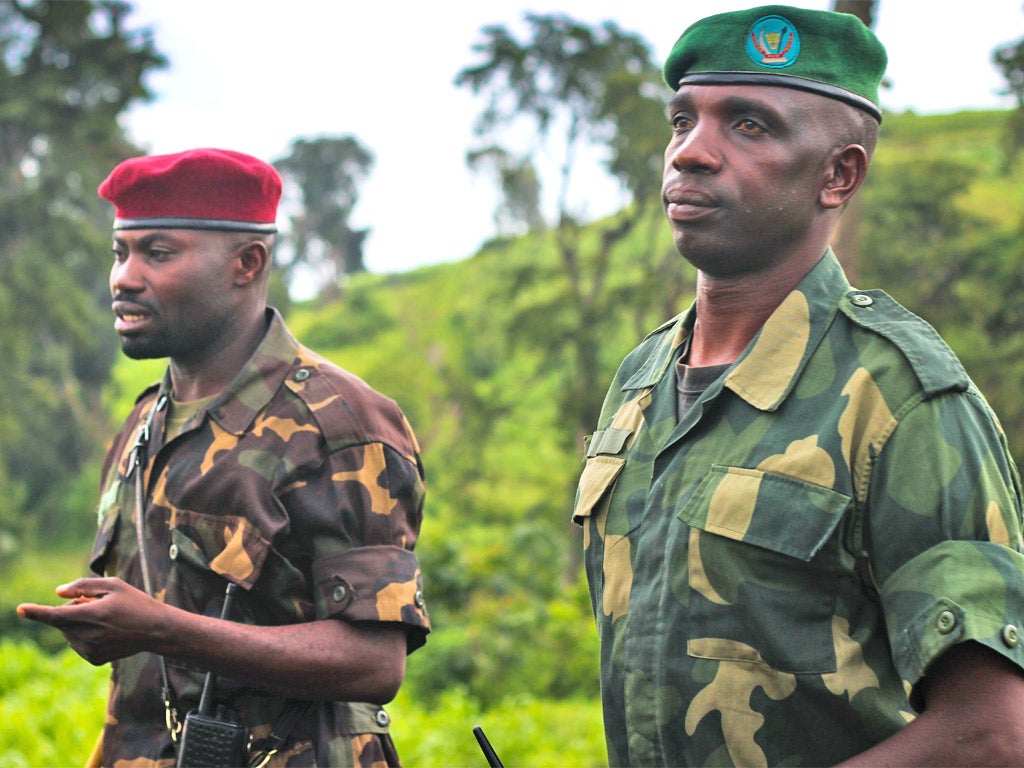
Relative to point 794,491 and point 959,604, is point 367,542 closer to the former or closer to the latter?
point 794,491

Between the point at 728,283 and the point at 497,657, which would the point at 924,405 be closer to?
the point at 728,283

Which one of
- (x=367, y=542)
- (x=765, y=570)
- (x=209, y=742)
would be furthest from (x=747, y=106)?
(x=209, y=742)

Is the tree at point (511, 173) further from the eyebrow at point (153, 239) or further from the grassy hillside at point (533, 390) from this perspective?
the eyebrow at point (153, 239)

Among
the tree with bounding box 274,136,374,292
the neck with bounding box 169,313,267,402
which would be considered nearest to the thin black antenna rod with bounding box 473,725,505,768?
the neck with bounding box 169,313,267,402

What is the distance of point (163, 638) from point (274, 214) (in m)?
1.28

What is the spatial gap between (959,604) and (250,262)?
220 cm

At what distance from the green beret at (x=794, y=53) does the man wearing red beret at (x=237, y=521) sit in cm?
139

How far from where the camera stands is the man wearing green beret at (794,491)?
1708 millimetres

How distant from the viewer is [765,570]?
6.11 ft

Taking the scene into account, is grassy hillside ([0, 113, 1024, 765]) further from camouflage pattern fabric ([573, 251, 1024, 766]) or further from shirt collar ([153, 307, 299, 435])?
camouflage pattern fabric ([573, 251, 1024, 766])

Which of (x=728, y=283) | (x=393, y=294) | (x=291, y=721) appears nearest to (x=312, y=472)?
(x=291, y=721)

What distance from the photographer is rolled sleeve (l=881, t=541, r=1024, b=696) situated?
1.65 meters

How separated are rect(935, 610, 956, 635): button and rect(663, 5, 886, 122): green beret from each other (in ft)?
2.87

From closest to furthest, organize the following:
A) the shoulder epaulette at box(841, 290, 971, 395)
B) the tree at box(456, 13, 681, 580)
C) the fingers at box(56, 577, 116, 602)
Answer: the shoulder epaulette at box(841, 290, 971, 395) → the fingers at box(56, 577, 116, 602) → the tree at box(456, 13, 681, 580)
